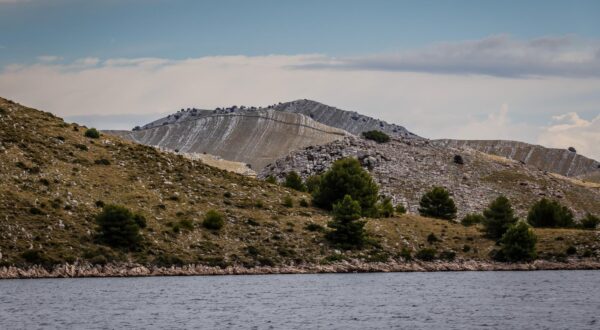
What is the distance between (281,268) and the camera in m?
121

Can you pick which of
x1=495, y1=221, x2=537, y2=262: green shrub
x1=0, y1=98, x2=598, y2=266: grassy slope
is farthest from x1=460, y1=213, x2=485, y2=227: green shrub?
x1=495, y1=221, x2=537, y2=262: green shrub

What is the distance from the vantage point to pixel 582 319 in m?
65.0

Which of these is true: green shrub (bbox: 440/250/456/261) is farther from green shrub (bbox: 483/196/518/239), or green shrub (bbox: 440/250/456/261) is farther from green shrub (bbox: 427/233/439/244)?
green shrub (bbox: 483/196/518/239)

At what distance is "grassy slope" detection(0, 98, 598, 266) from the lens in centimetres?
11281

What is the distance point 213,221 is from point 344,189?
97.1 feet

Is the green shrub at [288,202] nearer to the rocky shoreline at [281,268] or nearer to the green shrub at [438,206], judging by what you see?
the rocky shoreline at [281,268]

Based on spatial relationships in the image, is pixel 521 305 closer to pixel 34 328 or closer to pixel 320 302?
pixel 320 302

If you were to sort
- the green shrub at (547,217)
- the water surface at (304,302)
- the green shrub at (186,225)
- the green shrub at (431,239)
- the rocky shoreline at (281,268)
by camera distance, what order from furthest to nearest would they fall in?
the green shrub at (547,217) → the green shrub at (431,239) → the green shrub at (186,225) → the rocky shoreline at (281,268) → the water surface at (304,302)

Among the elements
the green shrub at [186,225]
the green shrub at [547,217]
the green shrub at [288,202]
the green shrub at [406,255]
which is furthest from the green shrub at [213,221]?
the green shrub at [547,217]

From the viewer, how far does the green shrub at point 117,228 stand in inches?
4500

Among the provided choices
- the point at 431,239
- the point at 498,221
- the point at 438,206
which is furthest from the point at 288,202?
the point at 438,206

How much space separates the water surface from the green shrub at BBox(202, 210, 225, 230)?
663 inches

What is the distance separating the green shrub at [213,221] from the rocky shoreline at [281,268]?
940 centimetres

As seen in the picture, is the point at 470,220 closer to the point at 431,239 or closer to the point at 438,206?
the point at 438,206
